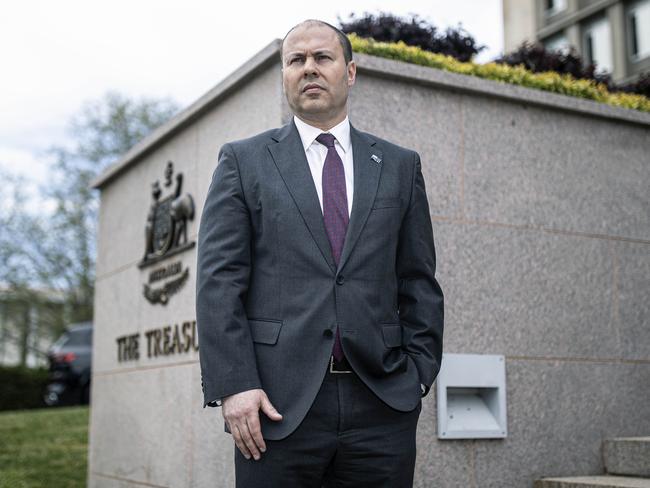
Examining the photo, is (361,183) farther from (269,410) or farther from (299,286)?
(269,410)

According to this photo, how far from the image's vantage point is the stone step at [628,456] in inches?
191

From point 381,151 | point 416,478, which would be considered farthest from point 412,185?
point 416,478

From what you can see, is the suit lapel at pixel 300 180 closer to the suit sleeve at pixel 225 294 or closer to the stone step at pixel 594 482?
the suit sleeve at pixel 225 294

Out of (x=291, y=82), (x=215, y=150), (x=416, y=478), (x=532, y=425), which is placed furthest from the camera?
(x=215, y=150)

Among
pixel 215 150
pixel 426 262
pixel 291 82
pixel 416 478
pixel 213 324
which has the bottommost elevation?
pixel 416 478

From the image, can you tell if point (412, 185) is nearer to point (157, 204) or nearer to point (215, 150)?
point (215, 150)

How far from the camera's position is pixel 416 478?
452cm

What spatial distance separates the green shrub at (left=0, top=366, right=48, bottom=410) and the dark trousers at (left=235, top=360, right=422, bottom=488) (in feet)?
56.3

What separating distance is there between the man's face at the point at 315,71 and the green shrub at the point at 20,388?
1711cm

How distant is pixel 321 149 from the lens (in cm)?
313

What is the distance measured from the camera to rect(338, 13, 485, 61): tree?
623 centimetres

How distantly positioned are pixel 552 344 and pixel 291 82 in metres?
2.87

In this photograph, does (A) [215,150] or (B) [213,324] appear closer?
(B) [213,324]

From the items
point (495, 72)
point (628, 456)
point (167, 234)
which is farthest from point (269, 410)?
point (495, 72)
